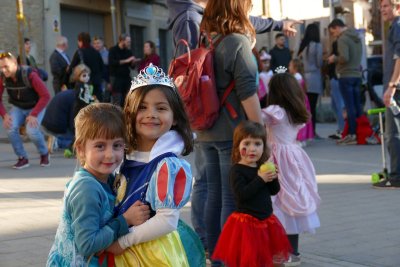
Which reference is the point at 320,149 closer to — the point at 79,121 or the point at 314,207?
the point at 314,207

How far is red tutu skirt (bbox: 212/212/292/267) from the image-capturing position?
201 inches

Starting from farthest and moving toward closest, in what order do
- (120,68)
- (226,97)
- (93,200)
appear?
(120,68) < (226,97) < (93,200)

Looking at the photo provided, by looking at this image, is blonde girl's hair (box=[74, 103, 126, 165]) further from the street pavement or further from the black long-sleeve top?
the street pavement

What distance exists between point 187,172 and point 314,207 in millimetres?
2841

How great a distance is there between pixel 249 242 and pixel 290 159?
1.03 metres

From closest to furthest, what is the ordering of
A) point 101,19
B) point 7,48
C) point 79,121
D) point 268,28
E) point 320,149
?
1. point 79,121
2. point 268,28
3. point 320,149
4. point 7,48
5. point 101,19

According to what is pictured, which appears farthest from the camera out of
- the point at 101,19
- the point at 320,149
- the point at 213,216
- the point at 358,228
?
Answer: the point at 101,19

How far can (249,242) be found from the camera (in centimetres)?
511

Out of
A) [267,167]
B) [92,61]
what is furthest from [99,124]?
[92,61]

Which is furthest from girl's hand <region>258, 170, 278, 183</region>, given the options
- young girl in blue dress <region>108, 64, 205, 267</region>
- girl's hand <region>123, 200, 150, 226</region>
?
girl's hand <region>123, 200, 150, 226</region>

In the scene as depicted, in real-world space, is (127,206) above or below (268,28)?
below

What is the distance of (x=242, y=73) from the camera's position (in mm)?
5066

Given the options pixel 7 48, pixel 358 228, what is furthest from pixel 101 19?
pixel 358 228

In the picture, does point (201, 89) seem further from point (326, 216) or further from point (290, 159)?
point (326, 216)
